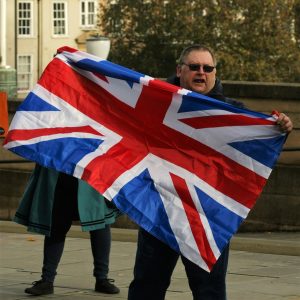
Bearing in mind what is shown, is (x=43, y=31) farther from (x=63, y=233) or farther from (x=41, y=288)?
(x=41, y=288)

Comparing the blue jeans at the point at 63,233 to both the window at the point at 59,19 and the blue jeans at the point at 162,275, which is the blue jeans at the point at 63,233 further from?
the window at the point at 59,19

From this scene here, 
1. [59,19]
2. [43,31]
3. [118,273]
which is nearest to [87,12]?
[59,19]

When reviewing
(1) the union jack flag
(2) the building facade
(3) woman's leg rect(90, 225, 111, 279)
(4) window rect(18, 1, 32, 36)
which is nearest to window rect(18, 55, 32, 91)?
(2) the building facade

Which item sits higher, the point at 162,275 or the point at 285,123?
the point at 285,123

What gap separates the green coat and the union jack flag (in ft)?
6.23

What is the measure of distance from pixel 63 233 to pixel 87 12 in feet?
212

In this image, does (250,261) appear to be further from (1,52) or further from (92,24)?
(92,24)

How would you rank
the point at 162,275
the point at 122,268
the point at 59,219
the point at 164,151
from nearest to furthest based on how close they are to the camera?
1. the point at 162,275
2. the point at 164,151
3. the point at 59,219
4. the point at 122,268

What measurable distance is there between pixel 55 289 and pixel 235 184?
293cm

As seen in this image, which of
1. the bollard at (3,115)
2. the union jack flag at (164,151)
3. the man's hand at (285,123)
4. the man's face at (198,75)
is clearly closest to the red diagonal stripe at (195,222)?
the union jack flag at (164,151)

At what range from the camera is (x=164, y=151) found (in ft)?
23.6

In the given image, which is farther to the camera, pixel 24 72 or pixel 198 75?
pixel 24 72

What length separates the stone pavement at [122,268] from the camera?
9.45 meters

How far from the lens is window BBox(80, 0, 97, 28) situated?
72.9 m
